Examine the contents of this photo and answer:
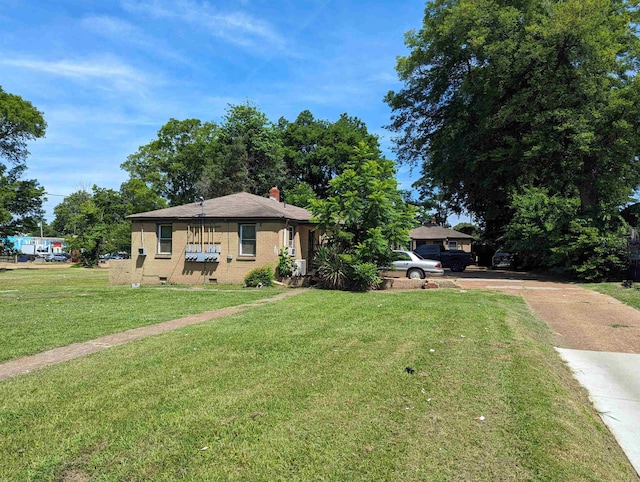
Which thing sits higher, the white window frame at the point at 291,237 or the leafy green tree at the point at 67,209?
the leafy green tree at the point at 67,209

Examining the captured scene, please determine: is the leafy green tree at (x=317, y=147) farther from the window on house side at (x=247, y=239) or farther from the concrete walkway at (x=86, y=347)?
the concrete walkway at (x=86, y=347)

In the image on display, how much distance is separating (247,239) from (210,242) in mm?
1629

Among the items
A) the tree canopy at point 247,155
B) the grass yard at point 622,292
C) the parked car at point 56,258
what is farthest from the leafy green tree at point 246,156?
Answer: the parked car at point 56,258

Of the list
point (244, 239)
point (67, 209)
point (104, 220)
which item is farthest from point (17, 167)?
point (67, 209)

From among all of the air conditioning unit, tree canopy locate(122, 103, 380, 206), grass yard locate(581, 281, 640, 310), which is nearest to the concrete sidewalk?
grass yard locate(581, 281, 640, 310)

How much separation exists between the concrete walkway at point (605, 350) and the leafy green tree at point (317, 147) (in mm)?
30185

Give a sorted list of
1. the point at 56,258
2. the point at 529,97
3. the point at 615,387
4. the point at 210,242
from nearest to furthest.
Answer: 1. the point at 615,387
2. the point at 210,242
3. the point at 529,97
4. the point at 56,258

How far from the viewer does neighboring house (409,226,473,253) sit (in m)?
40.3

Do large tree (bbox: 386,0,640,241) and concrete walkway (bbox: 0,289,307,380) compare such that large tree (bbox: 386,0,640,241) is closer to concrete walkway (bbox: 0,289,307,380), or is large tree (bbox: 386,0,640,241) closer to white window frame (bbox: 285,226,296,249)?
white window frame (bbox: 285,226,296,249)

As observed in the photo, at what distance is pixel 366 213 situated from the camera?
14672 mm

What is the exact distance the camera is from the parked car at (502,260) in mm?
33138

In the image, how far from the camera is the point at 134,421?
12.1 feet

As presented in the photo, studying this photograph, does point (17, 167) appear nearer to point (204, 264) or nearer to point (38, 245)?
point (204, 264)

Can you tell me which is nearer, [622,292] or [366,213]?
[622,292]
